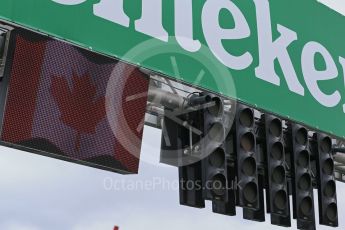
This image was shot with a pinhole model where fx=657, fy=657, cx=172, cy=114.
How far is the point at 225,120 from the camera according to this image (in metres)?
6.48

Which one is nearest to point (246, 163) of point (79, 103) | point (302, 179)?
point (302, 179)

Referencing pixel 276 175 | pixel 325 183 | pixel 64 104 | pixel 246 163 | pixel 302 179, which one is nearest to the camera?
pixel 64 104

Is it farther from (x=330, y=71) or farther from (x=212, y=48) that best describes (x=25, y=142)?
(x=330, y=71)

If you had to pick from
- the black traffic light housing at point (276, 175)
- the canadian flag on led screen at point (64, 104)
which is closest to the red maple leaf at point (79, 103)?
the canadian flag on led screen at point (64, 104)

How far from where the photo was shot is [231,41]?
707 cm

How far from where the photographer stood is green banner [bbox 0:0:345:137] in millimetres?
5742

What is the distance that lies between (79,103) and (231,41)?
2.30m


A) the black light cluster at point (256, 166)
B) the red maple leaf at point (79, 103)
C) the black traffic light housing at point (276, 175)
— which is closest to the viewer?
the red maple leaf at point (79, 103)

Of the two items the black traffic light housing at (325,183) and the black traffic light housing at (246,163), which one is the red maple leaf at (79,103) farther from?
the black traffic light housing at (325,183)

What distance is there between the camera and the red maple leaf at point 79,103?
17.3 feet

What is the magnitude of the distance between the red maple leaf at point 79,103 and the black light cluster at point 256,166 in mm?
1003

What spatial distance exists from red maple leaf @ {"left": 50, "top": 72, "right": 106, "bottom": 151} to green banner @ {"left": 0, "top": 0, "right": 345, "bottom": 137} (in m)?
0.43

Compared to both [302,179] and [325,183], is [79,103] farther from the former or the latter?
[325,183]

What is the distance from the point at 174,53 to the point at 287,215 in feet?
6.63
